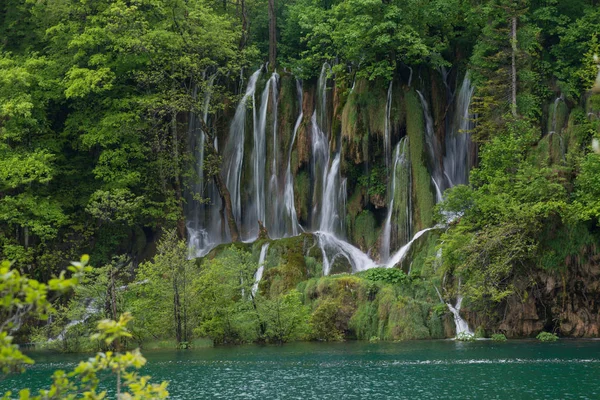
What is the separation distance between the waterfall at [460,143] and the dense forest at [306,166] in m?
0.11

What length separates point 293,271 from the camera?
3778 cm

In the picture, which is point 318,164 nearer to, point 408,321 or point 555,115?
point 555,115

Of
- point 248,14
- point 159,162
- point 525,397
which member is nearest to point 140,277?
point 159,162

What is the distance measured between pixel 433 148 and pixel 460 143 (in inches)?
51.1

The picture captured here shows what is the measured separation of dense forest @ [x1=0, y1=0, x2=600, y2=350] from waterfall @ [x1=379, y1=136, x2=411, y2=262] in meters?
0.11

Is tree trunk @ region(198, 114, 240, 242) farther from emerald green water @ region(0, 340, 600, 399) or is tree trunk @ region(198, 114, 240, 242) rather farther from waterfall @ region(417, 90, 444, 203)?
emerald green water @ region(0, 340, 600, 399)

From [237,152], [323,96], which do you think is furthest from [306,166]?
[237,152]

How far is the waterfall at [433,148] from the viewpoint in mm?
40750

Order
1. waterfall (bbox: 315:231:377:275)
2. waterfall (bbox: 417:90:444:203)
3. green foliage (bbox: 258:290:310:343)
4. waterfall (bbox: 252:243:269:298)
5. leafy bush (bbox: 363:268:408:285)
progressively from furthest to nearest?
waterfall (bbox: 417:90:444:203), waterfall (bbox: 315:231:377:275), waterfall (bbox: 252:243:269:298), leafy bush (bbox: 363:268:408:285), green foliage (bbox: 258:290:310:343)

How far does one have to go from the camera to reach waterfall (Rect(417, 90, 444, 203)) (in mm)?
40750

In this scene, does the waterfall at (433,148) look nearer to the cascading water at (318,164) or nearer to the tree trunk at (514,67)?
the cascading water at (318,164)

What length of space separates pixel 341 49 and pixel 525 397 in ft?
89.0

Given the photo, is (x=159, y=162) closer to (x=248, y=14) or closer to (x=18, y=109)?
(x=18, y=109)

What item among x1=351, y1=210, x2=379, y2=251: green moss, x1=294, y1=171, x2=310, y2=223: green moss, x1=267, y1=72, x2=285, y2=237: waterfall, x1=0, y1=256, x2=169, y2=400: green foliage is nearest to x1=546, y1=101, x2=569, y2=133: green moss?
x1=351, y1=210, x2=379, y2=251: green moss
